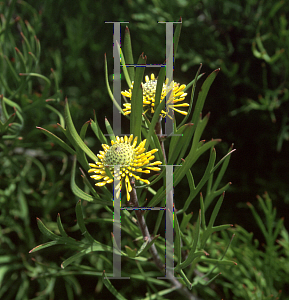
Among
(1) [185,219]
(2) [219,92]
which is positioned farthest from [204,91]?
(2) [219,92]

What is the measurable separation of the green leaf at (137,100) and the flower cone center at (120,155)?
2 centimetres

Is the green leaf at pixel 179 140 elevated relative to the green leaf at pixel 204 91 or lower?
lower

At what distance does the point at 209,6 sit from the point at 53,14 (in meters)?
0.52

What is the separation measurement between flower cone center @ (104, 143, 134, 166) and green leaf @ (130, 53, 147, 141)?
2 cm

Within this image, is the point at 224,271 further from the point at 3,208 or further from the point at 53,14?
the point at 53,14

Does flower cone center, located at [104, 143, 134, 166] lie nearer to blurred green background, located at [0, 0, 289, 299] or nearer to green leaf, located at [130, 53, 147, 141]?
green leaf, located at [130, 53, 147, 141]

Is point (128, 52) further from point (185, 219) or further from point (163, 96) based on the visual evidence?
point (185, 219)

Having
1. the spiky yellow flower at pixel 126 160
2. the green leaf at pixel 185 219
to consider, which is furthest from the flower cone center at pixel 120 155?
the green leaf at pixel 185 219

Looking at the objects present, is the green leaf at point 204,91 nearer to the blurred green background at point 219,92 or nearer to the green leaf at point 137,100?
the green leaf at point 137,100

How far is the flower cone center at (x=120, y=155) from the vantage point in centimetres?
32

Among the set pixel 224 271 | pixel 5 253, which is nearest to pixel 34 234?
pixel 5 253

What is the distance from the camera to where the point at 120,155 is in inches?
12.6

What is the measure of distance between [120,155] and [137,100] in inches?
2.9

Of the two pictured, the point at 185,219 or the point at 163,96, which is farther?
the point at 185,219
